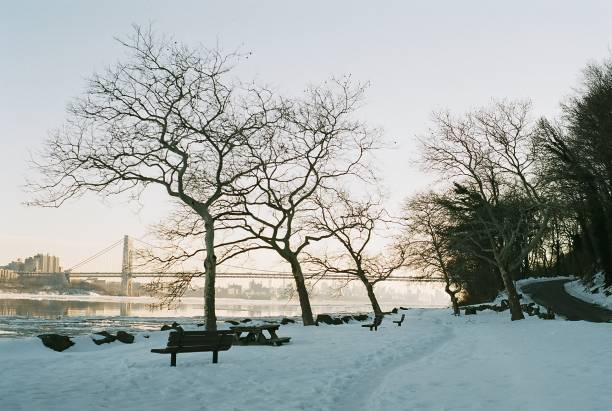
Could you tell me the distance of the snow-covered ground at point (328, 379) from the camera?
7367 millimetres

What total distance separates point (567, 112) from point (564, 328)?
18260mm

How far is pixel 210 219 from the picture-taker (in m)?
18.7

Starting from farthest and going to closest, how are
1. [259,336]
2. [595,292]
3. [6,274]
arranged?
1. [6,274]
2. [595,292]
3. [259,336]

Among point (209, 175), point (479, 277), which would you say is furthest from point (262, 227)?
point (479, 277)

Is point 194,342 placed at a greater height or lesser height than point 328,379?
greater

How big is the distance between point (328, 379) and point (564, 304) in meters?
30.1

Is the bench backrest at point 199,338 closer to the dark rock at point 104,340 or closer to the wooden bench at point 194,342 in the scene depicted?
the wooden bench at point 194,342

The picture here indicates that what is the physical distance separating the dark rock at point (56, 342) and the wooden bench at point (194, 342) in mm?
6884

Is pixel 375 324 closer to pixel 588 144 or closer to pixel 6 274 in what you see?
pixel 588 144

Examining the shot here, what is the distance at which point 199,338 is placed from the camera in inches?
439

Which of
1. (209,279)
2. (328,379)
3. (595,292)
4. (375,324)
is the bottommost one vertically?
(375,324)

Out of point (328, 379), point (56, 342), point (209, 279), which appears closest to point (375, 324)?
point (209, 279)

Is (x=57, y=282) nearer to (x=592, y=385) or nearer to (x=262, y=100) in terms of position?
(x=262, y=100)

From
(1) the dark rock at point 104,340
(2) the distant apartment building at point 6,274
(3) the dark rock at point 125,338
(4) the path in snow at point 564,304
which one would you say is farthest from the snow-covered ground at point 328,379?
(2) the distant apartment building at point 6,274
